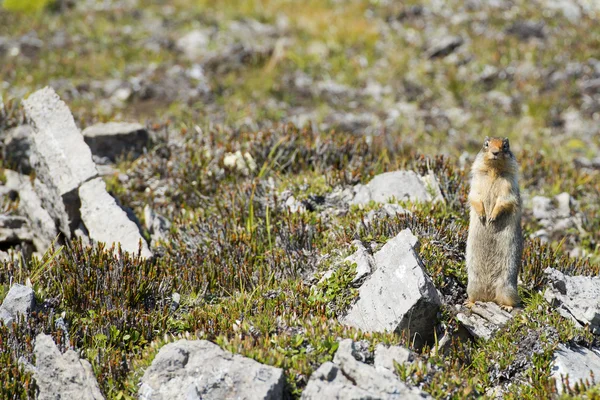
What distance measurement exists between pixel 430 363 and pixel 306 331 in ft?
3.60

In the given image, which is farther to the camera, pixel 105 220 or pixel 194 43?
pixel 194 43

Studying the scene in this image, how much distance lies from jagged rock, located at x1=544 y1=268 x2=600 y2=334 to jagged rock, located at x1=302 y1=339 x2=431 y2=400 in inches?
83.2

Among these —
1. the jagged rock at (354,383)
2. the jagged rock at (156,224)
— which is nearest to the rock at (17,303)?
the jagged rock at (156,224)

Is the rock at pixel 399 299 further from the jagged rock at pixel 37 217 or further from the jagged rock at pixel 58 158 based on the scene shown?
the jagged rock at pixel 37 217

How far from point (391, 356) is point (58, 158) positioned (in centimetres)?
534

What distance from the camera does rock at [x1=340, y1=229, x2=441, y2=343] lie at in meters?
5.41

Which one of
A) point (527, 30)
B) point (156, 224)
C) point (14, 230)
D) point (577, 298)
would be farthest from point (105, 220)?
point (527, 30)

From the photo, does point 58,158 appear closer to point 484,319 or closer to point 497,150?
point 497,150

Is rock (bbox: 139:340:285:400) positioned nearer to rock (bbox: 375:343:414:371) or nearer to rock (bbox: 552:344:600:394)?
rock (bbox: 375:343:414:371)

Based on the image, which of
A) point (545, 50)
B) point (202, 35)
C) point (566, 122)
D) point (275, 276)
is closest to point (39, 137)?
point (275, 276)

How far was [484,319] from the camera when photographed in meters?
5.74

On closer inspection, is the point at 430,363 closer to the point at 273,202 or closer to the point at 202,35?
the point at 273,202

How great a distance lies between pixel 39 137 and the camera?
8133mm

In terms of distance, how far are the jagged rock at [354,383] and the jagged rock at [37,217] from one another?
14.8 feet
